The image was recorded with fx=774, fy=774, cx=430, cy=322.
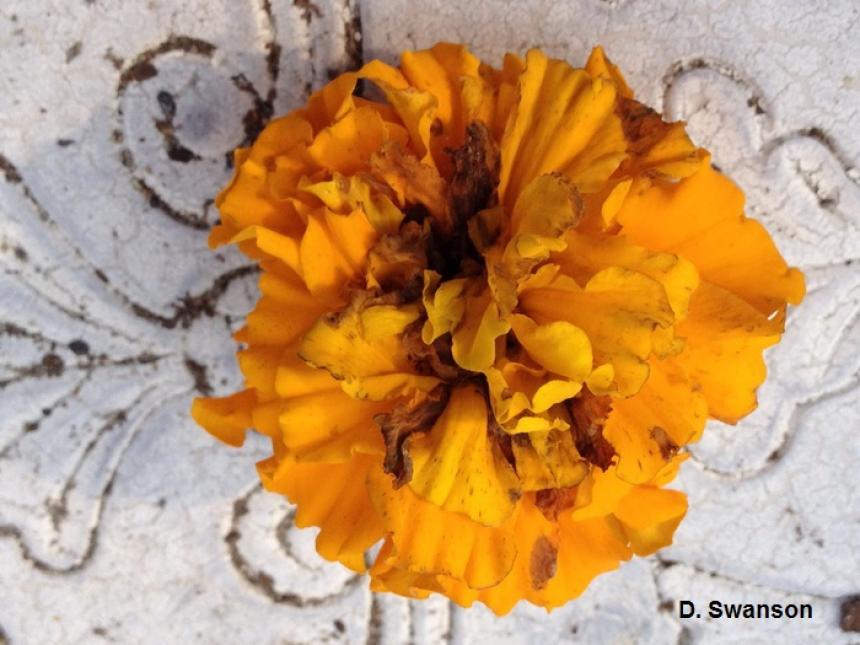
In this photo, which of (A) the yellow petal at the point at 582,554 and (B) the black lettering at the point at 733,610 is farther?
(B) the black lettering at the point at 733,610

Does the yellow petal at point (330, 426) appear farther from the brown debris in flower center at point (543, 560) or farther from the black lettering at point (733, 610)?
the black lettering at point (733, 610)

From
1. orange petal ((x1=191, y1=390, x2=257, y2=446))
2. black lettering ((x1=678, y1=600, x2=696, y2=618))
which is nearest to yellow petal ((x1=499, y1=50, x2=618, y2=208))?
orange petal ((x1=191, y1=390, x2=257, y2=446))

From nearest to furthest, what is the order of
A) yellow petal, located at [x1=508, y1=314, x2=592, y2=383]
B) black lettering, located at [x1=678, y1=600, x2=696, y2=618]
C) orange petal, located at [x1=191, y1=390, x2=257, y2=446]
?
yellow petal, located at [x1=508, y1=314, x2=592, y2=383] → orange petal, located at [x1=191, y1=390, x2=257, y2=446] → black lettering, located at [x1=678, y1=600, x2=696, y2=618]

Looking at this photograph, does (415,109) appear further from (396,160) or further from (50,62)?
(50,62)

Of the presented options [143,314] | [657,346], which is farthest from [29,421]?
[657,346]

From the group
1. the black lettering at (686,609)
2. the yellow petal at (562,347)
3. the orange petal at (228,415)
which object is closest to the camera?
the yellow petal at (562,347)

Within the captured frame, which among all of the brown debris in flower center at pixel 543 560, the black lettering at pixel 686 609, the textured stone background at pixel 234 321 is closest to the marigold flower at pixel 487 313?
the brown debris in flower center at pixel 543 560

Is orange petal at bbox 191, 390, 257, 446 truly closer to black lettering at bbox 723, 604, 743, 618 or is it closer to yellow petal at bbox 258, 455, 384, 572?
yellow petal at bbox 258, 455, 384, 572

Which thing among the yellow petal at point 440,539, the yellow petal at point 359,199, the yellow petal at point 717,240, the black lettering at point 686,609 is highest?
the yellow petal at point 717,240
